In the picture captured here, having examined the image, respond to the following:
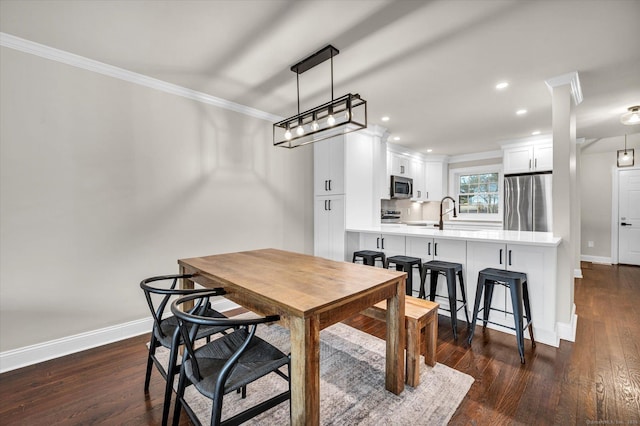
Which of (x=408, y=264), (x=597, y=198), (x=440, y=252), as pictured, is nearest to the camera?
(x=408, y=264)

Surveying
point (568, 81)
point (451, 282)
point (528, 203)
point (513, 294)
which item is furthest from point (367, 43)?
point (528, 203)

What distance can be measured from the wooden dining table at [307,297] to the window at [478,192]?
18.1 ft

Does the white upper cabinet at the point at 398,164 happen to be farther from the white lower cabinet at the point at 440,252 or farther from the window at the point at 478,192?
the white lower cabinet at the point at 440,252

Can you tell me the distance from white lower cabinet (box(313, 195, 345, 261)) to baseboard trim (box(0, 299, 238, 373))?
235 centimetres

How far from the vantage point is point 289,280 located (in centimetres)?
166

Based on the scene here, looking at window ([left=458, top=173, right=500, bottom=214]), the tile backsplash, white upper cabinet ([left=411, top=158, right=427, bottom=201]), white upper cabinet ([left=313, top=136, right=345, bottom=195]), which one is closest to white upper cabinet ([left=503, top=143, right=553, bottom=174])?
window ([left=458, top=173, right=500, bottom=214])

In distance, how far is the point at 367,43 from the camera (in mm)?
2162

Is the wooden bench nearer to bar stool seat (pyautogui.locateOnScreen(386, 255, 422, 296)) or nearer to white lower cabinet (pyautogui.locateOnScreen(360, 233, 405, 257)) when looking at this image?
bar stool seat (pyautogui.locateOnScreen(386, 255, 422, 296))

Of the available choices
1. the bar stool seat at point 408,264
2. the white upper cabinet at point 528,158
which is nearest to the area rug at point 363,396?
the bar stool seat at point 408,264

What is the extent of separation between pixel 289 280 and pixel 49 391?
1885 mm

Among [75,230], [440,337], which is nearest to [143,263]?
[75,230]

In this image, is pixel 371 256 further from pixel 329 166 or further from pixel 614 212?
pixel 614 212

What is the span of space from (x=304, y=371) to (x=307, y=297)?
31 cm

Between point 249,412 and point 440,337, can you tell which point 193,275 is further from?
point 440,337
